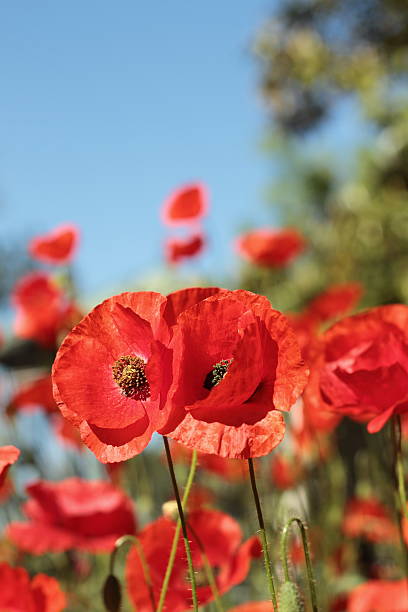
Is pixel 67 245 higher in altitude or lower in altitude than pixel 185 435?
higher

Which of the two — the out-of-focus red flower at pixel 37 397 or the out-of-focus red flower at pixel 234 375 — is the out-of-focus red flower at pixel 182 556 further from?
the out-of-focus red flower at pixel 37 397

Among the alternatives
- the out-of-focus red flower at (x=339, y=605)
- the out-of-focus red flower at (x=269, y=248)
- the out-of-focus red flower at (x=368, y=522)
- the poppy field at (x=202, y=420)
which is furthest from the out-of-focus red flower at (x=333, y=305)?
the out-of-focus red flower at (x=339, y=605)

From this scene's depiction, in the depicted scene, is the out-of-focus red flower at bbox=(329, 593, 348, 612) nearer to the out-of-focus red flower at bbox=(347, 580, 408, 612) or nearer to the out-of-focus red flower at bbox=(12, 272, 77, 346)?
the out-of-focus red flower at bbox=(347, 580, 408, 612)

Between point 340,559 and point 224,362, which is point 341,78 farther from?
point 224,362

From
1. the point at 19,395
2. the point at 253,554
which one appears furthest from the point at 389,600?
the point at 19,395

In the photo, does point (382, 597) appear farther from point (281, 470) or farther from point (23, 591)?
point (281, 470)

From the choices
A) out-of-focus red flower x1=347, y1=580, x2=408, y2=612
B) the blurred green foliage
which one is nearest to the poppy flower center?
out-of-focus red flower x1=347, y1=580, x2=408, y2=612
